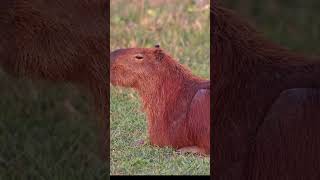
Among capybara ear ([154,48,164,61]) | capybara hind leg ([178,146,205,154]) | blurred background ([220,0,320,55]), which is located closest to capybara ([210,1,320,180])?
blurred background ([220,0,320,55])

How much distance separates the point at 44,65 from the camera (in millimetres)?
1164

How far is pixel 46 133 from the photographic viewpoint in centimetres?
118

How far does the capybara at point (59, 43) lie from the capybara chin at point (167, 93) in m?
0.51

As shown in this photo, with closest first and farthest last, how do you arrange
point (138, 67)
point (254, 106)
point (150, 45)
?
point (254, 106) < point (138, 67) < point (150, 45)

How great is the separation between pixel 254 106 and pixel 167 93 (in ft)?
2.13

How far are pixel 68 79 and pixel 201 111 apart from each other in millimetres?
589

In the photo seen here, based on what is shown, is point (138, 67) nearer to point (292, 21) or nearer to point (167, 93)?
point (167, 93)

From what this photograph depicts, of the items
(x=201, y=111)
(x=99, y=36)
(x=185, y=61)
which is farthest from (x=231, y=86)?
(x=185, y=61)

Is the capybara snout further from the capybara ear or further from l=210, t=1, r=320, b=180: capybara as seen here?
l=210, t=1, r=320, b=180: capybara

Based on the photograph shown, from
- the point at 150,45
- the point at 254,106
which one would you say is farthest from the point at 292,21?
the point at 150,45

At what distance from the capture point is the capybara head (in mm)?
1752

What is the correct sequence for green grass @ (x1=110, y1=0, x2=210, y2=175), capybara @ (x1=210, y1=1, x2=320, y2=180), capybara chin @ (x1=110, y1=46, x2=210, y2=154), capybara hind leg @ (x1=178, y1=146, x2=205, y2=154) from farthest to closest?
Result: capybara chin @ (x1=110, y1=46, x2=210, y2=154)
capybara hind leg @ (x1=178, y1=146, x2=205, y2=154)
green grass @ (x1=110, y1=0, x2=210, y2=175)
capybara @ (x1=210, y1=1, x2=320, y2=180)

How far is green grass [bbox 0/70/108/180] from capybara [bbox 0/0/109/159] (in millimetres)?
18

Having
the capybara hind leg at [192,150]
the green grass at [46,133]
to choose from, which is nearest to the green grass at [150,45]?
the capybara hind leg at [192,150]
